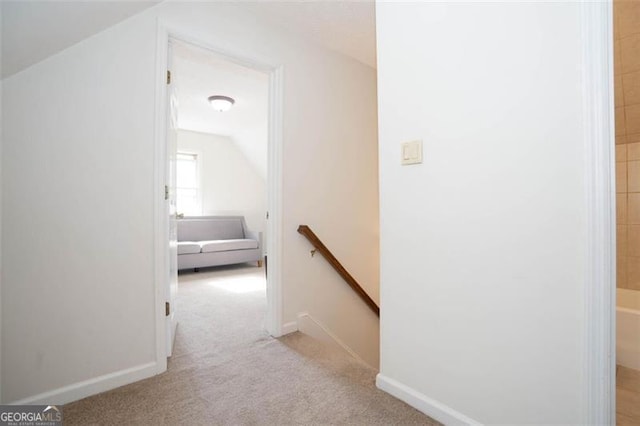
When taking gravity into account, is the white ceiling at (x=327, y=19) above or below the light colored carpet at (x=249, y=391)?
above

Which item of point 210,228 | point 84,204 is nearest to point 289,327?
point 84,204

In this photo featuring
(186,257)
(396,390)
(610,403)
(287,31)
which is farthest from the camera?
(186,257)

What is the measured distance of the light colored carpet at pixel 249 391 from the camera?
1321mm

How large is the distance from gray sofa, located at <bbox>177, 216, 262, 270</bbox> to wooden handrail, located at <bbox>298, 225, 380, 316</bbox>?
2972mm

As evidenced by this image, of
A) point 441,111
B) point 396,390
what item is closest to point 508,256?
point 441,111

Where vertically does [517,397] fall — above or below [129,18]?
below

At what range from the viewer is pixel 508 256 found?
110cm

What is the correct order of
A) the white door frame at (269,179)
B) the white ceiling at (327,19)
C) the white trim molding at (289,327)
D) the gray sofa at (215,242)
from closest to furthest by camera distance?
the white door frame at (269,179) → the white ceiling at (327,19) → the white trim molding at (289,327) → the gray sofa at (215,242)

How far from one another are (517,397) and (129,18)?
2.48 m

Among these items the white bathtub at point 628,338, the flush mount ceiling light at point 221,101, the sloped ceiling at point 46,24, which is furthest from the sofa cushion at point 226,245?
the white bathtub at point 628,338

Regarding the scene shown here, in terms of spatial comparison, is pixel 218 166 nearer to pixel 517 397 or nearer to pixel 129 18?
pixel 129 18

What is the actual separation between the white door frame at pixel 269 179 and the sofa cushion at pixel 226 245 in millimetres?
2833

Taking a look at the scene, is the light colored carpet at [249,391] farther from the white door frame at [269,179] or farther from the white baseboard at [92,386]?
the white door frame at [269,179]

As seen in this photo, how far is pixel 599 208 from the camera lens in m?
0.91
